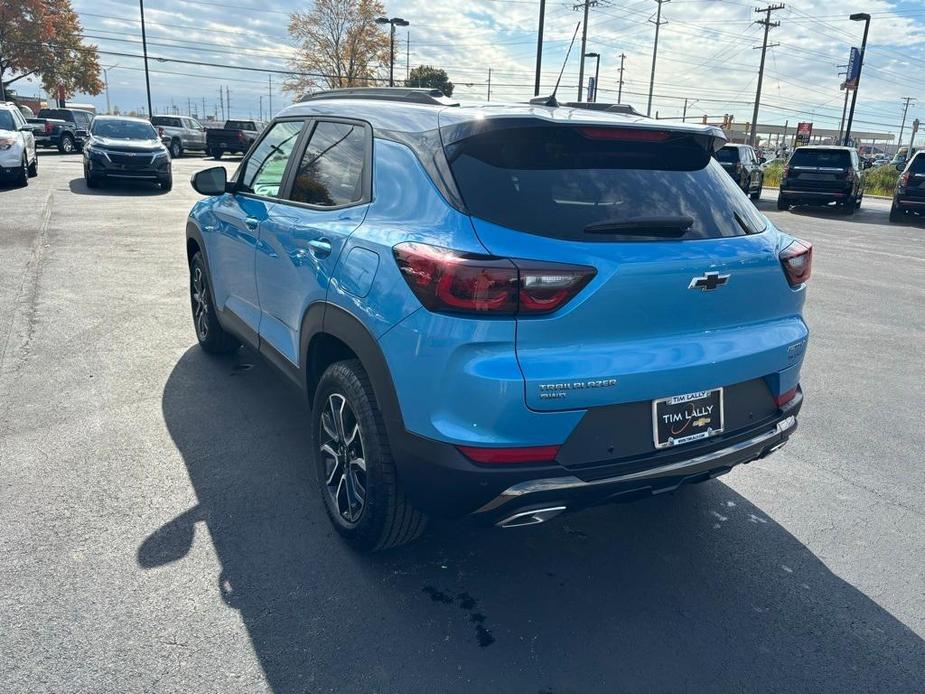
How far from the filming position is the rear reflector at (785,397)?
118 inches

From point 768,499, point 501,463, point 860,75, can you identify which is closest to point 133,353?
point 501,463

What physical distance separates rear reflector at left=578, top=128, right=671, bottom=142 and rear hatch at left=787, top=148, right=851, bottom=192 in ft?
60.2

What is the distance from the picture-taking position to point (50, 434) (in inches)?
162

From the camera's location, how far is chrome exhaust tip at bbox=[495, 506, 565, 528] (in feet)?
8.05

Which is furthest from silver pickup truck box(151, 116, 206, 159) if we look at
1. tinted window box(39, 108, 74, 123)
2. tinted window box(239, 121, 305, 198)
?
tinted window box(239, 121, 305, 198)

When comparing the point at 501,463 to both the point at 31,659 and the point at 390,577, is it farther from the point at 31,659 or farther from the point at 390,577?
the point at 31,659

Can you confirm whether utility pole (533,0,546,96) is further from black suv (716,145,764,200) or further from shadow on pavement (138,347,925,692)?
shadow on pavement (138,347,925,692)

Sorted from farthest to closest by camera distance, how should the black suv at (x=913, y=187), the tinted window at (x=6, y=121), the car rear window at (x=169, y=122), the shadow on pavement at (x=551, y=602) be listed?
the car rear window at (x=169, y=122)
the black suv at (x=913, y=187)
the tinted window at (x=6, y=121)
the shadow on pavement at (x=551, y=602)

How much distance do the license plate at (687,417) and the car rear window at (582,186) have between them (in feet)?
1.94

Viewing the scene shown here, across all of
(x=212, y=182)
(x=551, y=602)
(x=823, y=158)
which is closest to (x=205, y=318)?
(x=212, y=182)

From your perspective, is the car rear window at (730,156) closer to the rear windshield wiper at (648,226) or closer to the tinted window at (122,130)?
the tinted window at (122,130)

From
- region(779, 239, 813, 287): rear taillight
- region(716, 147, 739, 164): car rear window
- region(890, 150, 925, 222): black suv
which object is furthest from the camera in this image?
region(716, 147, 739, 164): car rear window

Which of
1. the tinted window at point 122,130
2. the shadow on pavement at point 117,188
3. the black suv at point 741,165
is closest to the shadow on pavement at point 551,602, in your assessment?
the shadow on pavement at point 117,188

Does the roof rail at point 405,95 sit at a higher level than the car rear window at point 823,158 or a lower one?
higher
